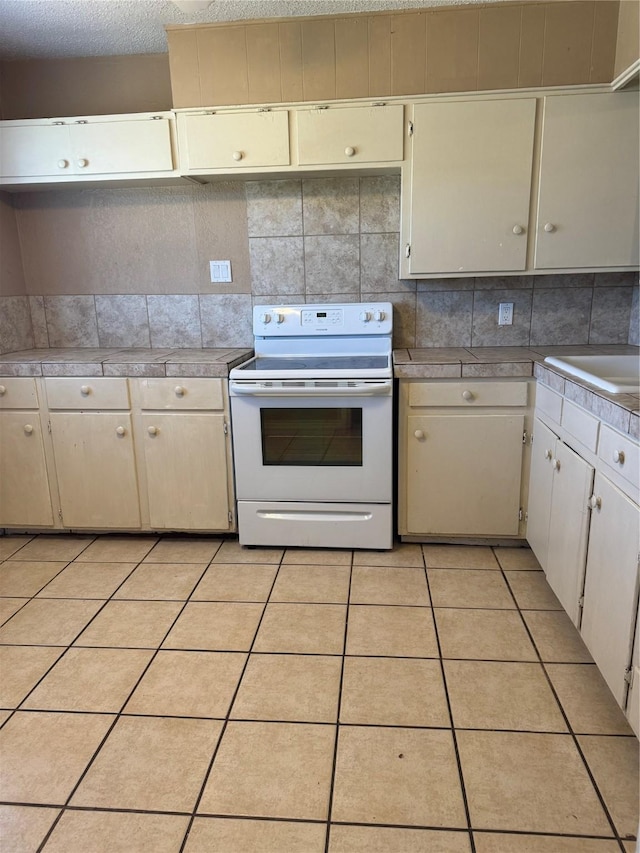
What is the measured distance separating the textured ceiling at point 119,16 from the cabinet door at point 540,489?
1.81m

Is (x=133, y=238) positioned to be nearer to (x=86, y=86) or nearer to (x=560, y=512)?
(x=86, y=86)

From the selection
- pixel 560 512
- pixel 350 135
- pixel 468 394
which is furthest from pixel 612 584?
pixel 350 135

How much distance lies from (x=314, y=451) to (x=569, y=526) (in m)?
1.09

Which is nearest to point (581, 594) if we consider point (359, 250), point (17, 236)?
point (359, 250)

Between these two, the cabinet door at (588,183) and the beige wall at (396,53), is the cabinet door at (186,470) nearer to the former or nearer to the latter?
the beige wall at (396,53)

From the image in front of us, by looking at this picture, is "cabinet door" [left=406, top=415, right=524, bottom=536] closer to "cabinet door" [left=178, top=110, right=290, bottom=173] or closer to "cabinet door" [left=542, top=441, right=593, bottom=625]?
"cabinet door" [left=542, top=441, right=593, bottom=625]

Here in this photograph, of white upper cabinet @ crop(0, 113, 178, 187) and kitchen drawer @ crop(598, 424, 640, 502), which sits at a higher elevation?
white upper cabinet @ crop(0, 113, 178, 187)

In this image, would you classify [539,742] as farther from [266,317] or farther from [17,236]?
[17,236]

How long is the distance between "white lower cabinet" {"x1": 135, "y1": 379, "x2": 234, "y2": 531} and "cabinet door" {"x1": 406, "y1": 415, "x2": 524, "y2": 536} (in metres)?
0.87

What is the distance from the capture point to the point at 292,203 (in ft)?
8.97

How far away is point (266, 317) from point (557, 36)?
1.69 m

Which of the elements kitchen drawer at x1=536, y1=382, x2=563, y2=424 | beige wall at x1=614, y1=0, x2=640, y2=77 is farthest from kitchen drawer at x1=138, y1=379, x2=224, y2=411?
beige wall at x1=614, y1=0, x2=640, y2=77

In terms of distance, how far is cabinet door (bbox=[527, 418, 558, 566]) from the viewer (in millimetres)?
2080

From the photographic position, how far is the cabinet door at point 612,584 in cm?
138
